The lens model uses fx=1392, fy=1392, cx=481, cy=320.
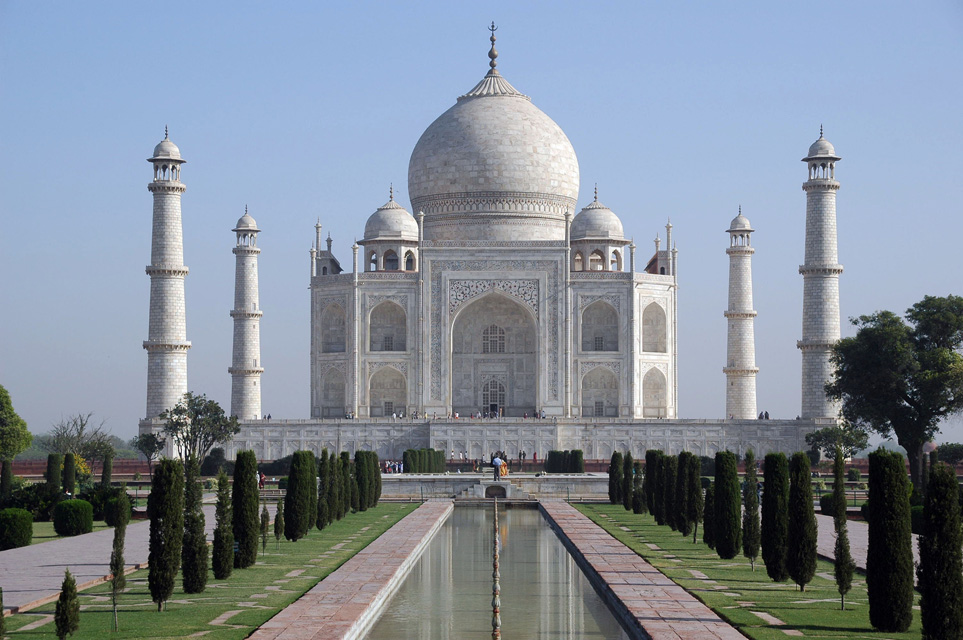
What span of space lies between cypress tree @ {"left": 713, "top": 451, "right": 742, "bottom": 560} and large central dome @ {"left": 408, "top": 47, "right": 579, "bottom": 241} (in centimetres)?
2418

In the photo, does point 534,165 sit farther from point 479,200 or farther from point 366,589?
point 366,589

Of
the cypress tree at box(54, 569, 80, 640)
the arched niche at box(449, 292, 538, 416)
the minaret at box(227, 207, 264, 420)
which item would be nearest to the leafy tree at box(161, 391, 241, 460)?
the minaret at box(227, 207, 264, 420)

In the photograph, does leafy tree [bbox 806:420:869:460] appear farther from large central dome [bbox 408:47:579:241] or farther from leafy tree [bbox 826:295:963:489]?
large central dome [bbox 408:47:579:241]

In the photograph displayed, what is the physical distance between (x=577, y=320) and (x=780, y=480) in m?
24.2

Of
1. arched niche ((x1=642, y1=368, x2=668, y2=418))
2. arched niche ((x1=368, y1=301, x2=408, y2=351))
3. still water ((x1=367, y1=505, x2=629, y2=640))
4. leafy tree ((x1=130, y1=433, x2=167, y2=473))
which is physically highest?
arched niche ((x1=368, y1=301, x2=408, y2=351))

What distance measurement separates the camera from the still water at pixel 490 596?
1079cm

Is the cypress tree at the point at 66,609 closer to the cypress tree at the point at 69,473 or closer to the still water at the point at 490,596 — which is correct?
the still water at the point at 490,596

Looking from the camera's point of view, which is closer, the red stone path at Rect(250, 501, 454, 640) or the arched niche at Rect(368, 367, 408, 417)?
the red stone path at Rect(250, 501, 454, 640)

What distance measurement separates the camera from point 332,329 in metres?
38.5

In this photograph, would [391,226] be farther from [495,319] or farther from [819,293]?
[819,293]

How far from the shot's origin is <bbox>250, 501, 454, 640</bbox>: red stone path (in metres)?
9.88

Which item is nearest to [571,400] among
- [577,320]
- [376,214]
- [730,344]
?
[577,320]

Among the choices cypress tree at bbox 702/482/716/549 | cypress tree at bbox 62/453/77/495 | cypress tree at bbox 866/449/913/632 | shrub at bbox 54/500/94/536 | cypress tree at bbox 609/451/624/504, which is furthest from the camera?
cypress tree at bbox 609/451/624/504

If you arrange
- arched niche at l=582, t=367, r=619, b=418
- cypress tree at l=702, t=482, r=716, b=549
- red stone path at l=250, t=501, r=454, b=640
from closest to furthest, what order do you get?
red stone path at l=250, t=501, r=454, b=640 < cypress tree at l=702, t=482, r=716, b=549 < arched niche at l=582, t=367, r=619, b=418
